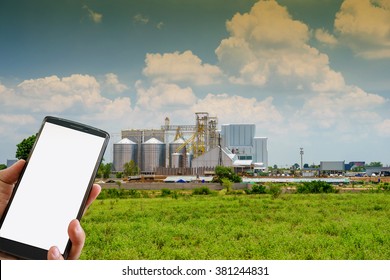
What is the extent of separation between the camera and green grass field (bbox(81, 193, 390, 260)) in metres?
3.20

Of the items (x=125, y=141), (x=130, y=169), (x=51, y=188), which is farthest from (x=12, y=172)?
(x=125, y=141)

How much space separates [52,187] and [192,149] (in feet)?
42.1

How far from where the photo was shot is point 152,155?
14.1 meters

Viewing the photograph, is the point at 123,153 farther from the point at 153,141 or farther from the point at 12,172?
the point at 12,172

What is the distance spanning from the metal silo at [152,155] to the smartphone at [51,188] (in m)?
12.2

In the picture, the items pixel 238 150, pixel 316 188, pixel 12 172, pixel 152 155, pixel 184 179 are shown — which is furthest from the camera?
pixel 238 150

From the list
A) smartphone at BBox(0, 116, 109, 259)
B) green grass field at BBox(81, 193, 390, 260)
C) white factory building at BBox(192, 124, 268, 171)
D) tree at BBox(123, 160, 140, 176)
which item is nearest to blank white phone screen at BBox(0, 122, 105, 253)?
smartphone at BBox(0, 116, 109, 259)

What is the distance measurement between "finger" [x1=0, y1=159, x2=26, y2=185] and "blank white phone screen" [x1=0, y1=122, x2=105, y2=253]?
23 millimetres

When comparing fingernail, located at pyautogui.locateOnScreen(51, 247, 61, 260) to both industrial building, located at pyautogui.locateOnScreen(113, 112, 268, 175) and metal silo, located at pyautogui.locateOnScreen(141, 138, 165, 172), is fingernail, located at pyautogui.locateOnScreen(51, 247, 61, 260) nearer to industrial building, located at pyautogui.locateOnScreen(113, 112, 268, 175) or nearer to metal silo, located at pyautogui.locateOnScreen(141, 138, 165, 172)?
industrial building, located at pyautogui.locateOnScreen(113, 112, 268, 175)

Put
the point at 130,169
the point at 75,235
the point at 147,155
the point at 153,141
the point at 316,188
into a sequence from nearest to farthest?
the point at 75,235 → the point at 316,188 → the point at 130,169 → the point at 147,155 → the point at 153,141

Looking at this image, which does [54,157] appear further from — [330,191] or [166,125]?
[166,125]

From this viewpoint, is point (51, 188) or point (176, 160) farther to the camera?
point (176, 160)
